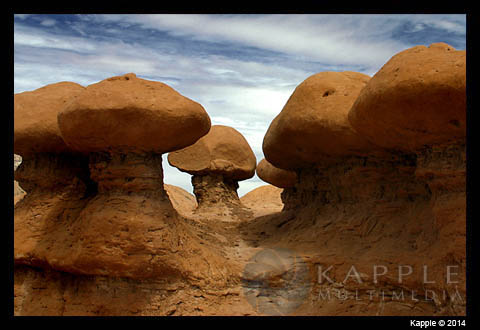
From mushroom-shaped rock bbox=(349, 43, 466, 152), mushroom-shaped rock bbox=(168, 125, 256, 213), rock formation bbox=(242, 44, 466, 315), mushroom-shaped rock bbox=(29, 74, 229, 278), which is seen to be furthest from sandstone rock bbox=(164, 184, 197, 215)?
mushroom-shaped rock bbox=(349, 43, 466, 152)

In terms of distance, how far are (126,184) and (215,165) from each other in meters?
4.80

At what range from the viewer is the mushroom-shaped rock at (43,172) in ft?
16.3

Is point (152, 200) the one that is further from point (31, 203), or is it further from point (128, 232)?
point (31, 203)

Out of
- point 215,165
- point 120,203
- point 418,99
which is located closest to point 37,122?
point 120,203

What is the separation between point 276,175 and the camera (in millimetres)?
9391

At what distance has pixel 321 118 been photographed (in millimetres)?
5484

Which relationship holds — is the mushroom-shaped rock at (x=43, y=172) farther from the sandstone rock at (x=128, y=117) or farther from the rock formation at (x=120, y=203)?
the sandstone rock at (x=128, y=117)

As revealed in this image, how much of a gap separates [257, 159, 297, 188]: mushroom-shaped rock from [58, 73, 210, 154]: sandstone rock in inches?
164

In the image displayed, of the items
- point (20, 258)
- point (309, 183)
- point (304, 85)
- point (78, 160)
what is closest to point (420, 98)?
point (304, 85)

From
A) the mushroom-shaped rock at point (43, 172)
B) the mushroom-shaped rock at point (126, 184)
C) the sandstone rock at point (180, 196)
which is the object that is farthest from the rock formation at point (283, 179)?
the mushroom-shaped rock at point (43, 172)

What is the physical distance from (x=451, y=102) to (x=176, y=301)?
3.62m

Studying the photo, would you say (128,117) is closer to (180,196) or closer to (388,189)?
(388,189)

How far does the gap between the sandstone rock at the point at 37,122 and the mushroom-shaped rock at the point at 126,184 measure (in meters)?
0.37

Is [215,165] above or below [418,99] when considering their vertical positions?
below
